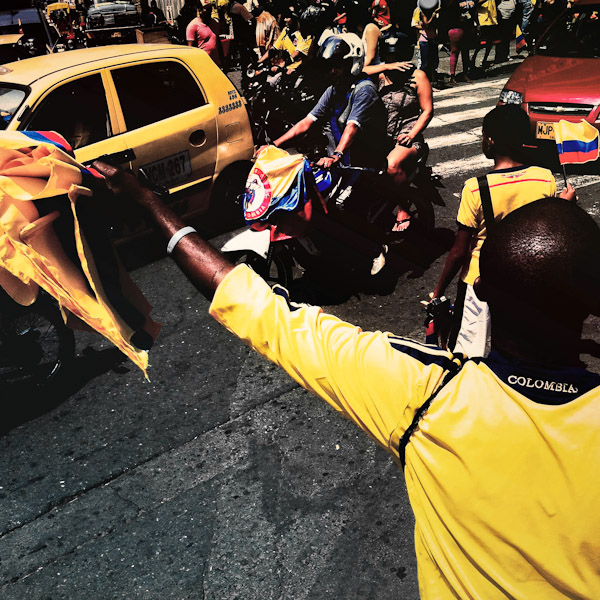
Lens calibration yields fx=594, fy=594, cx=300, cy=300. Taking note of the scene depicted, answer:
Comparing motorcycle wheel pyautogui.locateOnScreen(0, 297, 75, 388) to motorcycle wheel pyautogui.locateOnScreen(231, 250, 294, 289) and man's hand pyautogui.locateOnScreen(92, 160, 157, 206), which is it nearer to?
motorcycle wheel pyautogui.locateOnScreen(231, 250, 294, 289)

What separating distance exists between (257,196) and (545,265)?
6.56ft

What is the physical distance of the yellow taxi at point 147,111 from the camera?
5.16 metres

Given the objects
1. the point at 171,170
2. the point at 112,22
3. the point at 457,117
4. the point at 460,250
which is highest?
the point at 460,250

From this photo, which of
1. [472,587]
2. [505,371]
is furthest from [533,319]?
[472,587]

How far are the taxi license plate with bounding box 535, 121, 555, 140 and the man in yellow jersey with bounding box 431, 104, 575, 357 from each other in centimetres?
523

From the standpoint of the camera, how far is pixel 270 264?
5.19 m

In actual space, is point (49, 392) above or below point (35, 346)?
below

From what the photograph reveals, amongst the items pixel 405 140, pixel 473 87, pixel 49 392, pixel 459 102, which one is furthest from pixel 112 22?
pixel 49 392

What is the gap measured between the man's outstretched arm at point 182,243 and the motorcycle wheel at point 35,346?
310 centimetres

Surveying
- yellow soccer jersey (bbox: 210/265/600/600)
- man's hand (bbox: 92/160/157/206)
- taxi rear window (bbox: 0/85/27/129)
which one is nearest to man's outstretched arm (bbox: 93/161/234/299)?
man's hand (bbox: 92/160/157/206)

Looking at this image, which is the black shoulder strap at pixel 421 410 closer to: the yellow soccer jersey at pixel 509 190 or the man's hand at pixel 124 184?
the man's hand at pixel 124 184

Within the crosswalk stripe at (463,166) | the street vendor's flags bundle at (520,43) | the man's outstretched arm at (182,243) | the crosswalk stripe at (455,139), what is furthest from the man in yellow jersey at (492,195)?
the street vendor's flags bundle at (520,43)

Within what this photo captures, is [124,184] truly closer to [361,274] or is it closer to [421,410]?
[421,410]

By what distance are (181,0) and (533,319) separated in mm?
25160
